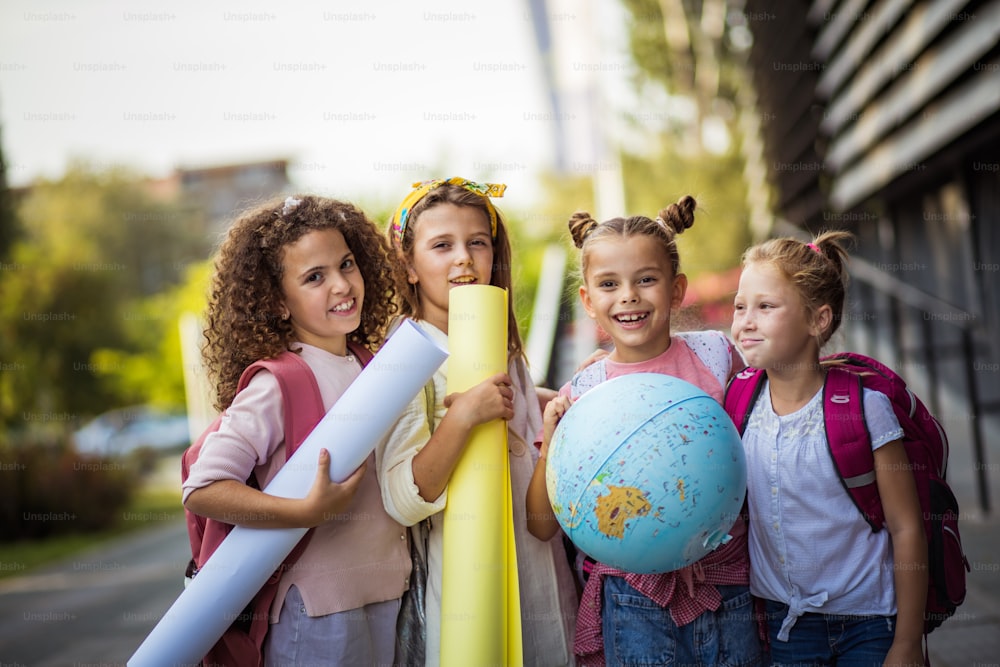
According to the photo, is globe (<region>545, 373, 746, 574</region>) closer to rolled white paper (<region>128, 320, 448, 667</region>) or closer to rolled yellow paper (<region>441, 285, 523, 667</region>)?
rolled yellow paper (<region>441, 285, 523, 667</region>)

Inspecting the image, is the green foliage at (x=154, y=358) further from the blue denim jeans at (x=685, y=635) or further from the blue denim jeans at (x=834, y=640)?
the blue denim jeans at (x=834, y=640)

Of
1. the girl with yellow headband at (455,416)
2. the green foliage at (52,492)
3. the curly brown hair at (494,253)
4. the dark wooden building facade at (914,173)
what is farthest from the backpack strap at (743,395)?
the green foliage at (52,492)

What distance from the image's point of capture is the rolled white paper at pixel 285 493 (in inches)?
92.5

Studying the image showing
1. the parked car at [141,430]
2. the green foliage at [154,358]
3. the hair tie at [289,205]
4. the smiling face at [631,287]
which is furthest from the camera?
the parked car at [141,430]

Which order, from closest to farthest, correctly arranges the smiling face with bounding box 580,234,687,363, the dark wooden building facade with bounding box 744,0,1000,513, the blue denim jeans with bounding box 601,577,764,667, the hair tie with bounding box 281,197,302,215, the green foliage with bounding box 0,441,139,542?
the blue denim jeans with bounding box 601,577,764,667 < the smiling face with bounding box 580,234,687,363 < the hair tie with bounding box 281,197,302,215 < the dark wooden building facade with bounding box 744,0,1000,513 < the green foliage with bounding box 0,441,139,542

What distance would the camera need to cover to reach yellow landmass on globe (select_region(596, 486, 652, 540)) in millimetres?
2127

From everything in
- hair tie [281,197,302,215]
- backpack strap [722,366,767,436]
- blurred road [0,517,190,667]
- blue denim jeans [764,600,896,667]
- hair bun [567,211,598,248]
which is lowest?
blurred road [0,517,190,667]

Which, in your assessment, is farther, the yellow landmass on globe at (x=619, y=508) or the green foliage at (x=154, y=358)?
the green foliage at (x=154, y=358)

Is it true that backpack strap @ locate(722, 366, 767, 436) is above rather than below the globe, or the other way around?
above

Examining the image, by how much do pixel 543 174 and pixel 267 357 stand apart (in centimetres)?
3399

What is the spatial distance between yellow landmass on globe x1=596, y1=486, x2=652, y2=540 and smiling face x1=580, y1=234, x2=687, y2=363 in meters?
0.60

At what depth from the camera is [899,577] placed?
232 centimetres

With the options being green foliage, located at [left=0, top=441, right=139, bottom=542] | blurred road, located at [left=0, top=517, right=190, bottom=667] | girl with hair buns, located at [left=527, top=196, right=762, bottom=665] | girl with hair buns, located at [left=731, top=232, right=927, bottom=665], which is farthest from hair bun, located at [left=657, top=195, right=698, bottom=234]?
green foliage, located at [left=0, top=441, right=139, bottom=542]

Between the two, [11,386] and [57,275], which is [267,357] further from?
[57,275]
